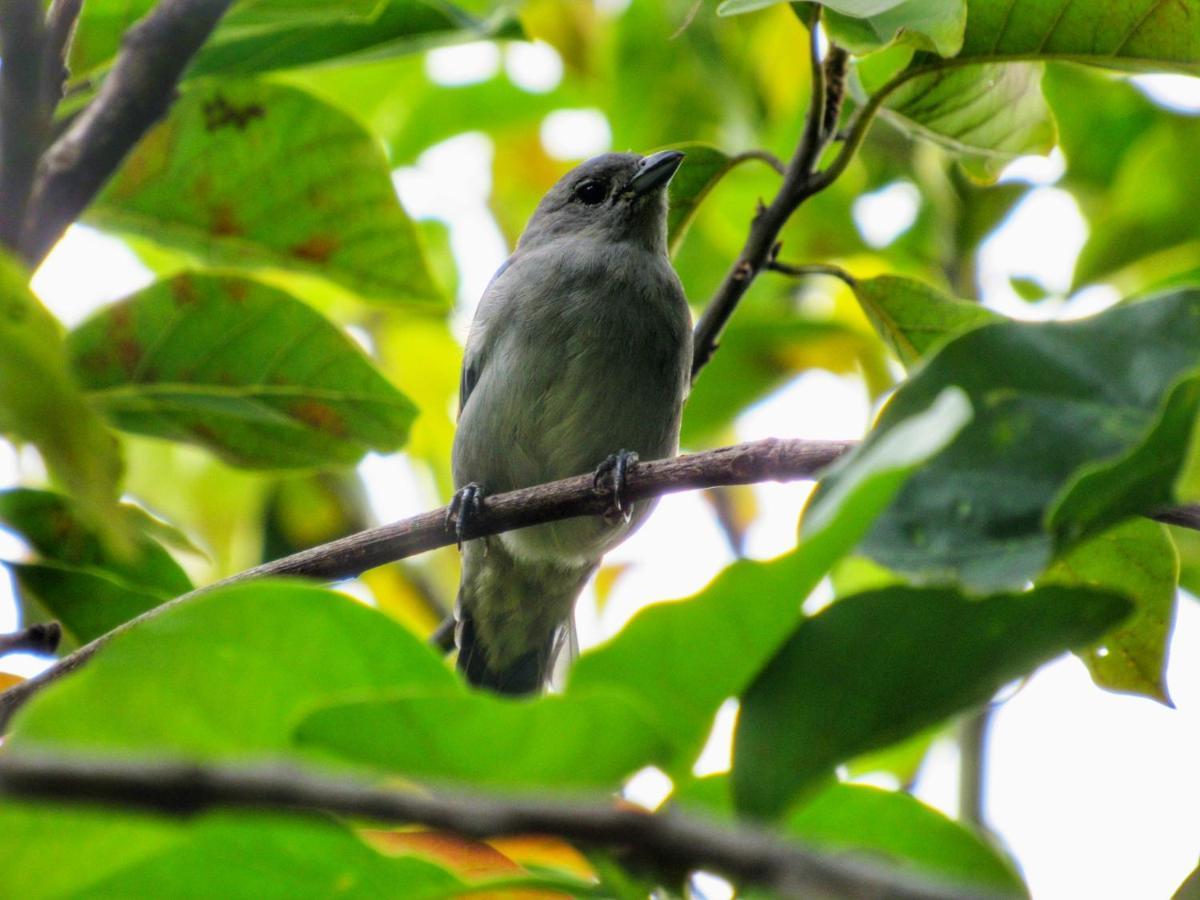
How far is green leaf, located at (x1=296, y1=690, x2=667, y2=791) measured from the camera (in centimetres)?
133

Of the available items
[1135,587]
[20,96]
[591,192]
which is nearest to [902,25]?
[1135,587]

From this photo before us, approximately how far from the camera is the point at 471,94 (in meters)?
5.18

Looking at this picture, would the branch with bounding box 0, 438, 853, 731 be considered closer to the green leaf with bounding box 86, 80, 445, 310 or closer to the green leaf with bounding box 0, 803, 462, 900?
the green leaf with bounding box 0, 803, 462, 900

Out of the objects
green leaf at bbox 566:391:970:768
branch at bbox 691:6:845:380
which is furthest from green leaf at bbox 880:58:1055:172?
green leaf at bbox 566:391:970:768

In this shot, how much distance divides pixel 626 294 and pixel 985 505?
11.1ft

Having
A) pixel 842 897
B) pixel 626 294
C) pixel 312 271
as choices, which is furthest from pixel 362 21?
pixel 842 897

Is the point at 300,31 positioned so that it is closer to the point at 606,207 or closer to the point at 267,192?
the point at 267,192

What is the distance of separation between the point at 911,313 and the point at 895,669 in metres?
1.88

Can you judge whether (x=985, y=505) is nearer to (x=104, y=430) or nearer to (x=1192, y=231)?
(x=104, y=430)

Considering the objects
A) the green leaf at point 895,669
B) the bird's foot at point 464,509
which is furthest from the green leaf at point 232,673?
the bird's foot at point 464,509

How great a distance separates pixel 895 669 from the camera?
1532 mm

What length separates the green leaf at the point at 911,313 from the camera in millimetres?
3166

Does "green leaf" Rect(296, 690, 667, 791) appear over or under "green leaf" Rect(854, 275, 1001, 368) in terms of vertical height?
under

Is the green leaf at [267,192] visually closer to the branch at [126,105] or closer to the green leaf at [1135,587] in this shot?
the branch at [126,105]
